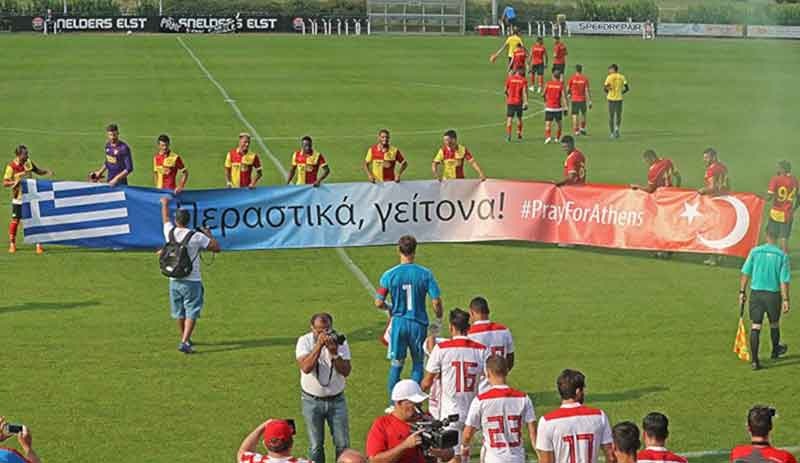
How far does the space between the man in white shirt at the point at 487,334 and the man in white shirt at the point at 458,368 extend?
0.53m

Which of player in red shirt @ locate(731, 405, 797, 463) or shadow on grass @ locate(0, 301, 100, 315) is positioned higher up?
player in red shirt @ locate(731, 405, 797, 463)

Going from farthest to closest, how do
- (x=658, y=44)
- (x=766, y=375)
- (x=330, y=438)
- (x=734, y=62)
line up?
(x=658, y=44), (x=734, y=62), (x=766, y=375), (x=330, y=438)

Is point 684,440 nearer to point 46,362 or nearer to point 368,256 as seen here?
point 46,362

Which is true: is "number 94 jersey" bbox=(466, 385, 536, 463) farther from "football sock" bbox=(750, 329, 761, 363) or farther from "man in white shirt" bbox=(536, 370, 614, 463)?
"football sock" bbox=(750, 329, 761, 363)

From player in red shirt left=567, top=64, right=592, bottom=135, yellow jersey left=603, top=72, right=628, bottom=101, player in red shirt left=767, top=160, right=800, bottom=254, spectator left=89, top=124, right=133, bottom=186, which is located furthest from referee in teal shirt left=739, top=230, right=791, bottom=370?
yellow jersey left=603, top=72, right=628, bottom=101

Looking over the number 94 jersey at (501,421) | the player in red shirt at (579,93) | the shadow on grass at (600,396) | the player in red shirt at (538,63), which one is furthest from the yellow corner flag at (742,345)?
the player in red shirt at (538,63)

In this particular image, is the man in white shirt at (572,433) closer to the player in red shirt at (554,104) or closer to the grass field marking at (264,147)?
the grass field marking at (264,147)

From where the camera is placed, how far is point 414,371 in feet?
48.2

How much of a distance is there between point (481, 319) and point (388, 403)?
7.67 ft

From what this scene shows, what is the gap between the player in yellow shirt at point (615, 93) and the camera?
1407 inches

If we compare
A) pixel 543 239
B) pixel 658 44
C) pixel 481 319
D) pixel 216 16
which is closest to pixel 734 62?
pixel 658 44

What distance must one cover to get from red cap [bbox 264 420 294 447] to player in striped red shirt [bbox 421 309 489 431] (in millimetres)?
2966

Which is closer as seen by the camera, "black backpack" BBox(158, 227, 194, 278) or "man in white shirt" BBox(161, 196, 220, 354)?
"black backpack" BBox(158, 227, 194, 278)

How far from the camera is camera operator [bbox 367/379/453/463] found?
9.93 m
